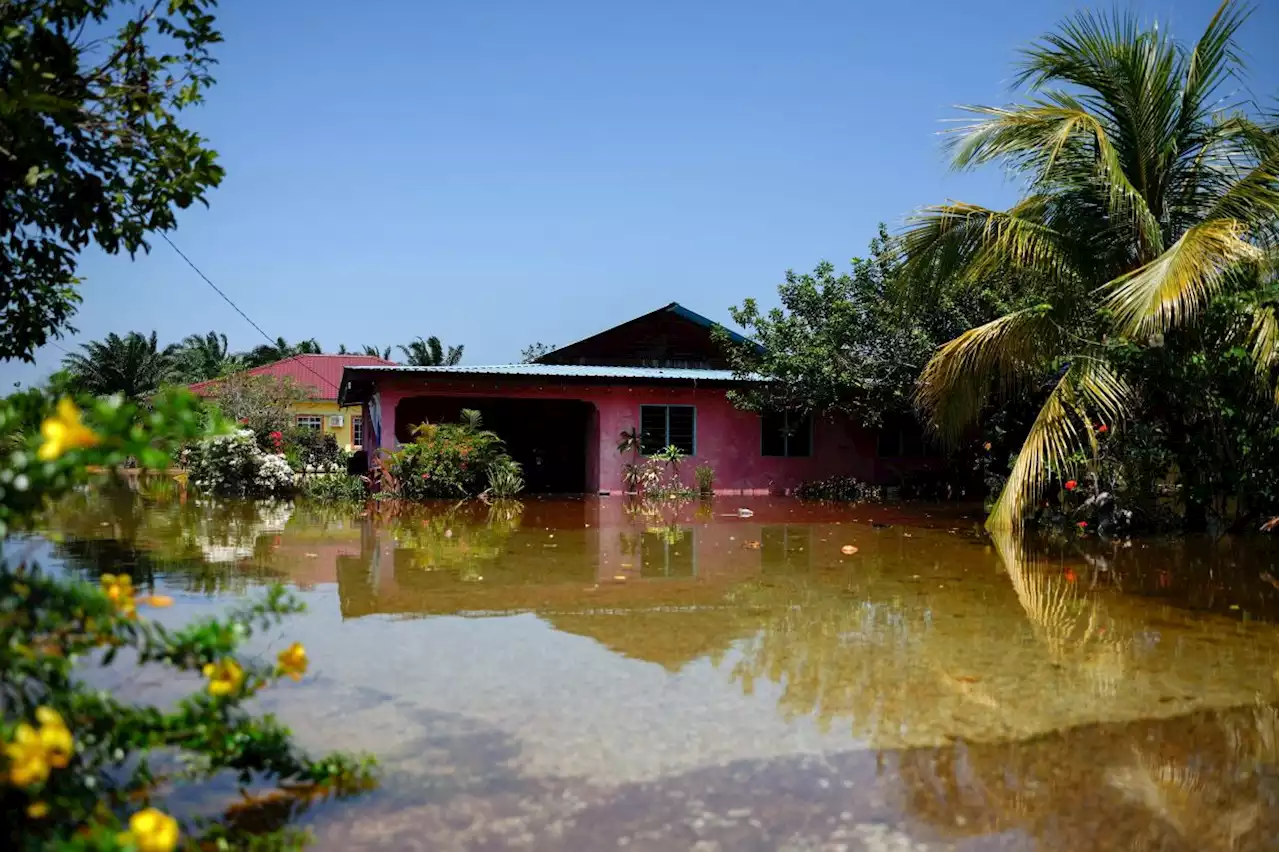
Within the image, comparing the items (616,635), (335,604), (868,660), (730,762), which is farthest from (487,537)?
(730,762)

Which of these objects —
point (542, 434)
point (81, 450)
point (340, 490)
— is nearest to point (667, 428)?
point (542, 434)

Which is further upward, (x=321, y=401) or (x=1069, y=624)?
(x=321, y=401)

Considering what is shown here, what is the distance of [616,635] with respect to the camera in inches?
241

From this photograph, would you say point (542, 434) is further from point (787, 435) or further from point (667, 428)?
point (787, 435)

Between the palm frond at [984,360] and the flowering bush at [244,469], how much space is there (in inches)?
499

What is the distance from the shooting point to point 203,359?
41688mm

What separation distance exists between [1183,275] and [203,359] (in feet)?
136

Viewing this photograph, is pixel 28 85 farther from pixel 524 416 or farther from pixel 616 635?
pixel 524 416

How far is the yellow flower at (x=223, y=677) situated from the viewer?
224 centimetres

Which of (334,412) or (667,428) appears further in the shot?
(334,412)

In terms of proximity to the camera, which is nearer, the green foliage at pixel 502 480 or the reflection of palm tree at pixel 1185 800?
the reflection of palm tree at pixel 1185 800

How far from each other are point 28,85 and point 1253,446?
409 inches

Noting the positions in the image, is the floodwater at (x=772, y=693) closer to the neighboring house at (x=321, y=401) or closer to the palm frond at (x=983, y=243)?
the palm frond at (x=983, y=243)

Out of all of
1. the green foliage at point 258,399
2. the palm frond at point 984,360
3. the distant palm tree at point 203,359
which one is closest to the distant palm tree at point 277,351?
the distant palm tree at point 203,359
